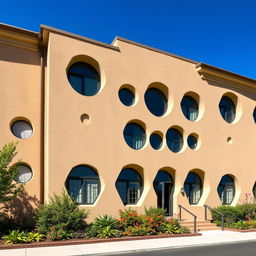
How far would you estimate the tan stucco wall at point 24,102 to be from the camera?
13.8 meters

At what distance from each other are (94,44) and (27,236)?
386 inches

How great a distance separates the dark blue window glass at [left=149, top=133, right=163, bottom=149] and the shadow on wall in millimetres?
6969

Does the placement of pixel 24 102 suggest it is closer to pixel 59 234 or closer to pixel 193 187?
pixel 59 234

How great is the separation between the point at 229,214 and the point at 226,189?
285cm

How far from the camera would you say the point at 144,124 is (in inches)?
644

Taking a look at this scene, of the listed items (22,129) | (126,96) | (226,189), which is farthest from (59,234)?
(226,189)

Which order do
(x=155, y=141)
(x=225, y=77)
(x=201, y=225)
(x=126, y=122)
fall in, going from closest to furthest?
(x=126, y=122) → (x=201, y=225) → (x=155, y=141) → (x=225, y=77)

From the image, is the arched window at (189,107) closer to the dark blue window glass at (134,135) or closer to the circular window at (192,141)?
the circular window at (192,141)

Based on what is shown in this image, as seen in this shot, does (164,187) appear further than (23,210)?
Yes

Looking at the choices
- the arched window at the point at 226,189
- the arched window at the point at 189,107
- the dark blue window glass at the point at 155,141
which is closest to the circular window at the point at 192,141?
the arched window at the point at 189,107

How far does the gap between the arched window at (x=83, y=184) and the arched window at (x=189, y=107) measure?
24.1ft

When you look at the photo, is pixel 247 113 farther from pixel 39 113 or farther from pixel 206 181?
pixel 39 113

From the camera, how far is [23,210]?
44.1 ft

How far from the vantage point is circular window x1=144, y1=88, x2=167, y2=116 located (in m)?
17.3
